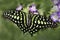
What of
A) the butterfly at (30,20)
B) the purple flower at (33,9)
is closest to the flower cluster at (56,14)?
the butterfly at (30,20)

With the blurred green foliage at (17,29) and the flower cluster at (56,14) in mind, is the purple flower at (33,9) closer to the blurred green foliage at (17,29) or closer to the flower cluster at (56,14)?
the blurred green foliage at (17,29)

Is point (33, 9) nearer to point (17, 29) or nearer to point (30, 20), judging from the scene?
point (30, 20)

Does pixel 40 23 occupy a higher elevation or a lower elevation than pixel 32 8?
lower

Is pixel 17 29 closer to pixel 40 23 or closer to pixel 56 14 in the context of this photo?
pixel 40 23

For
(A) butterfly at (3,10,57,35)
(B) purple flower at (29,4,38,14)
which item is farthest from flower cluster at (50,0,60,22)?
(B) purple flower at (29,4,38,14)

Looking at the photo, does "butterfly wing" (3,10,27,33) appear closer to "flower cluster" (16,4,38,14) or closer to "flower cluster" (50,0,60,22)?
"flower cluster" (16,4,38,14)

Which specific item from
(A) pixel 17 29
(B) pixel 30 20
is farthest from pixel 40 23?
(A) pixel 17 29
